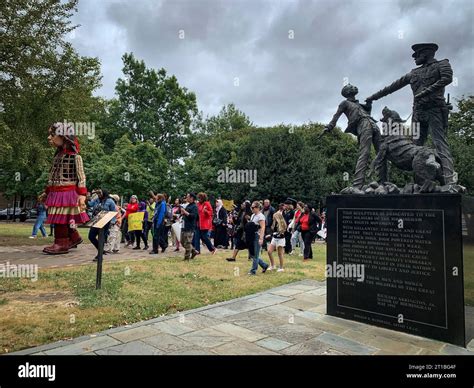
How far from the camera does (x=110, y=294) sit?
6.28 metres

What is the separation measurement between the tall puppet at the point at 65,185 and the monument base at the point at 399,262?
723 cm

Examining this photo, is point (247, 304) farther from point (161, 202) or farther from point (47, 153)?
point (47, 153)

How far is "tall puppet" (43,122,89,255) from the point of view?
32.4ft

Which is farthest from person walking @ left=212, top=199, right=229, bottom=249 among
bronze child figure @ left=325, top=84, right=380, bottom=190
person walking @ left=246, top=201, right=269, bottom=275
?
bronze child figure @ left=325, top=84, right=380, bottom=190

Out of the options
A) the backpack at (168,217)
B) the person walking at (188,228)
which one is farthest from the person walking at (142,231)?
the person walking at (188,228)

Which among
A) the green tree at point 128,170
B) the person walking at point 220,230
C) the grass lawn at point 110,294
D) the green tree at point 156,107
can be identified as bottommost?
the grass lawn at point 110,294

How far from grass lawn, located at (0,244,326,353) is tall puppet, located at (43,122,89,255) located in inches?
75.5

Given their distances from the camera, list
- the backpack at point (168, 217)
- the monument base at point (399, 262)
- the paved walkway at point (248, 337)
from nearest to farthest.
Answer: the paved walkway at point (248, 337), the monument base at point (399, 262), the backpack at point (168, 217)

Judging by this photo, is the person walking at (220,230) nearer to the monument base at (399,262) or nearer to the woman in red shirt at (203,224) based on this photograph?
the woman in red shirt at (203,224)

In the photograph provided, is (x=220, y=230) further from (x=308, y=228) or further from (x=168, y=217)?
(x=308, y=228)

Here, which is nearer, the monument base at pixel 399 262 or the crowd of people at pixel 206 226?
the monument base at pixel 399 262

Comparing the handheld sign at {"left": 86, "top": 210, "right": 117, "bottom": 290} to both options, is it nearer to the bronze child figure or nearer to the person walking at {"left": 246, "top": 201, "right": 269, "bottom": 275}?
the person walking at {"left": 246, "top": 201, "right": 269, "bottom": 275}

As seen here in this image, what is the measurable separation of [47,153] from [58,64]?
341 centimetres

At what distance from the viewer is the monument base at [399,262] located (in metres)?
4.52
